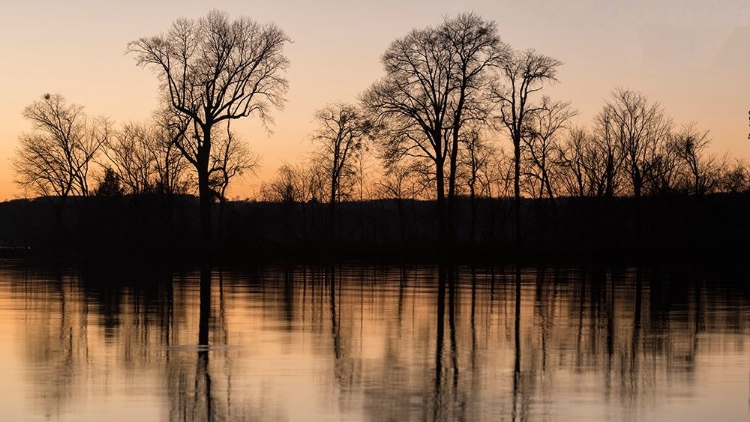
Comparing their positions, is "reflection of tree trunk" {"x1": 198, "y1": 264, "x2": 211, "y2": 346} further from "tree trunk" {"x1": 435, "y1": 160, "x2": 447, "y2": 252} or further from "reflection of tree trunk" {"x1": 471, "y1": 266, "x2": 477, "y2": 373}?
"tree trunk" {"x1": 435, "y1": 160, "x2": 447, "y2": 252}

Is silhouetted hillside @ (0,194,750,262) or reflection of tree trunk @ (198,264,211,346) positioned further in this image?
silhouetted hillside @ (0,194,750,262)

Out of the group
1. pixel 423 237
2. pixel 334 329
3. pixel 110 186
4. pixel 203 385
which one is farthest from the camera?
pixel 110 186

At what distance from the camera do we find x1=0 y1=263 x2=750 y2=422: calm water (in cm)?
1210

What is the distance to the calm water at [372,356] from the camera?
12102mm

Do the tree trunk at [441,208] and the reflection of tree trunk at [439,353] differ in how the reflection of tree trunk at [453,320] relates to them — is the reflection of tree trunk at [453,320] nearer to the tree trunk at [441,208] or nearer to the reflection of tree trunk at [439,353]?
the reflection of tree trunk at [439,353]

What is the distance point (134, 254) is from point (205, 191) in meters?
6.52

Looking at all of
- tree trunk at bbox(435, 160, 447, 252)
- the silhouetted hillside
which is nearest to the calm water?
tree trunk at bbox(435, 160, 447, 252)

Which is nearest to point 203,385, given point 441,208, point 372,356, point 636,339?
point 372,356

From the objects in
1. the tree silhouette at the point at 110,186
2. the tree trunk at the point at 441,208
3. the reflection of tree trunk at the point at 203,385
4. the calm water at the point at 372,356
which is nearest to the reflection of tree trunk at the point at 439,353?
the calm water at the point at 372,356

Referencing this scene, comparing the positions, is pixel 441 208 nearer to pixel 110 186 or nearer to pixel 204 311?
pixel 110 186

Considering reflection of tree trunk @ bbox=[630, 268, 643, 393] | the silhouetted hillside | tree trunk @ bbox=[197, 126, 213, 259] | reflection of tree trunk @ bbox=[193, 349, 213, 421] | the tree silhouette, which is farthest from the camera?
the tree silhouette

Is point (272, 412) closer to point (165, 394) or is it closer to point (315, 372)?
point (165, 394)

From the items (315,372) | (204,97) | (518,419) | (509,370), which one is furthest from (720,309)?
(204,97)

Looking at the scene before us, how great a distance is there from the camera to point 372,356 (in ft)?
54.8
